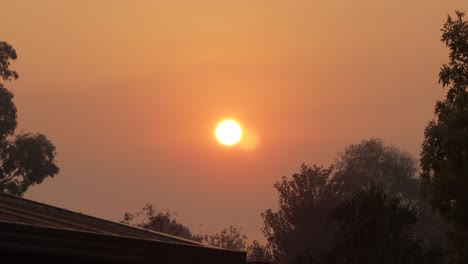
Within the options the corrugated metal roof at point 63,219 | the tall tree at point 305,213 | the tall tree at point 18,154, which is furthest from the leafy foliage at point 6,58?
the corrugated metal roof at point 63,219

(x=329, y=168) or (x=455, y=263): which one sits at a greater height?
(x=329, y=168)

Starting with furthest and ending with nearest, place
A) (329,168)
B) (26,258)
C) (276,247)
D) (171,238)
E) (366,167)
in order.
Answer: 1. (366,167)
2. (329,168)
3. (276,247)
4. (171,238)
5. (26,258)

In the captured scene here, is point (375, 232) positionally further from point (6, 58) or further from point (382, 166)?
point (382, 166)

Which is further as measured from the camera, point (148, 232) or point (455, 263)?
point (455, 263)

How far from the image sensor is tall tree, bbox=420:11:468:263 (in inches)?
1284

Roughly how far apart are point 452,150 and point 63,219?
25112mm

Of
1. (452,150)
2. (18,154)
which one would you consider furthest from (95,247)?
(18,154)

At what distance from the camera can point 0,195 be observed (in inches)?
487

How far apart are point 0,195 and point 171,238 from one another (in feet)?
10.4

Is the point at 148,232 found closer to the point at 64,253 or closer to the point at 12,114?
the point at 64,253

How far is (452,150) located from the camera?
32.9 metres

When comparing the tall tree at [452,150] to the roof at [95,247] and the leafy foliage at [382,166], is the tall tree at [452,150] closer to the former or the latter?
the roof at [95,247]

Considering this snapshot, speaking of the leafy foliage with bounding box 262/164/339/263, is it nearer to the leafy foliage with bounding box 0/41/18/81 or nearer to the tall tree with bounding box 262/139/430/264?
the tall tree with bounding box 262/139/430/264

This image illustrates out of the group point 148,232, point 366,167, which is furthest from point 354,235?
point 366,167
